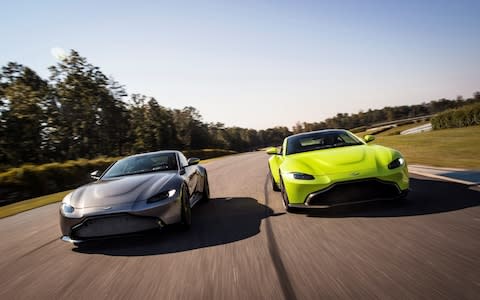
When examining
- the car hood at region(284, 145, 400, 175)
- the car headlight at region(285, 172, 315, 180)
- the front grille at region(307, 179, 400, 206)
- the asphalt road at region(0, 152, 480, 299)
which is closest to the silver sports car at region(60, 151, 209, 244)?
the asphalt road at region(0, 152, 480, 299)

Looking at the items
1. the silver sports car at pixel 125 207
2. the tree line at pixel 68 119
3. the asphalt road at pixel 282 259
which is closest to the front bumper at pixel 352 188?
the asphalt road at pixel 282 259

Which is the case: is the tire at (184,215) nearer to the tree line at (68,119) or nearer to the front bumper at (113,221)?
the front bumper at (113,221)

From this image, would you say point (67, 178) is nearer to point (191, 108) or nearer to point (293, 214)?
point (293, 214)

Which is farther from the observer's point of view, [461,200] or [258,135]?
[258,135]

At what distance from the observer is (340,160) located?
5570 mm

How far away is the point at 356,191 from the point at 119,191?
329cm

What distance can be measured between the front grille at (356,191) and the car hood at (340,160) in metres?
0.23

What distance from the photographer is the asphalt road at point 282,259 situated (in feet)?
9.39

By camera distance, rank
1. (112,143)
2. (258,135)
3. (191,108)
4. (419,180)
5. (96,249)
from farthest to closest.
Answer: (258,135) → (191,108) → (112,143) → (419,180) → (96,249)

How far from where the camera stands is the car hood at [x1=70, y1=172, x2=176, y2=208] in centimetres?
475

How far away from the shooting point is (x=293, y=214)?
578 centimetres

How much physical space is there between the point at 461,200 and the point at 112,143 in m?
62.3

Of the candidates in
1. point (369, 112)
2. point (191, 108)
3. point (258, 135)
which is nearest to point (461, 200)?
point (191, 108)

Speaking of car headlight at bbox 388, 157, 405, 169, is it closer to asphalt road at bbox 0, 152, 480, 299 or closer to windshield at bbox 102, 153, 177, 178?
asphalt road at bbox 0, 152, 480, 299
